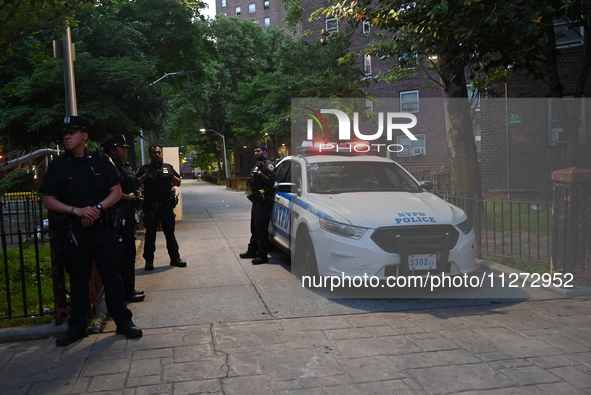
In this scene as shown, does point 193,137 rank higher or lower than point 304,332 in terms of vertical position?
higher

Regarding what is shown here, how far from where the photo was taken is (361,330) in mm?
5371

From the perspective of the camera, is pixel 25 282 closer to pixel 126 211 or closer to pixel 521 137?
pixel 126 211

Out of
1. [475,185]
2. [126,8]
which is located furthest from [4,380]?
[126,8]

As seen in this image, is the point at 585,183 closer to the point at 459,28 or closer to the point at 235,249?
the point at 459,28

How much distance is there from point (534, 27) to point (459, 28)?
1056 millimetres

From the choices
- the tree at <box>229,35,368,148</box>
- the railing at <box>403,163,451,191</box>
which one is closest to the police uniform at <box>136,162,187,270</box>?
the railing at <box>403,163,451,191</box>

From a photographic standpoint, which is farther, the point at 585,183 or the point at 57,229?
the point at 585,183

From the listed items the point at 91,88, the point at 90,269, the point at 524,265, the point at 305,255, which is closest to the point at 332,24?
the point at 91,88

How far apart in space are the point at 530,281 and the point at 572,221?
3.06ft

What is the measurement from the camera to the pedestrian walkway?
13.5 ft

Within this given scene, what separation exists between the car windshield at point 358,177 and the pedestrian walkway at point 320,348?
152cm

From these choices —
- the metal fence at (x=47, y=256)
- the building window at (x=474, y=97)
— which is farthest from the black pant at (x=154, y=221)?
the building window at (x=474, y=97)

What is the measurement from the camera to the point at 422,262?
632 centimetres

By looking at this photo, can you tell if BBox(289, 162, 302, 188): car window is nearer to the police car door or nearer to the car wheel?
the police car door
